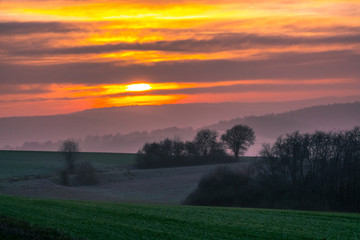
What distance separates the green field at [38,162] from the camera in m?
88.8

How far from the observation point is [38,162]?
349 ft

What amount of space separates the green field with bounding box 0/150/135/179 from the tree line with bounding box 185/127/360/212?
3742cm

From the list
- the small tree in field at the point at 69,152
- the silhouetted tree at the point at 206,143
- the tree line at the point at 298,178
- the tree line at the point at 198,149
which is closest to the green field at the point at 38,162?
the small tree in field at the point at 69,152

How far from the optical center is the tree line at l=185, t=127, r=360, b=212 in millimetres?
58750

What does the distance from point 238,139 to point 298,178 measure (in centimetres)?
5153

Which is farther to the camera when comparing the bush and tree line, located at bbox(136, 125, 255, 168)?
tree line, located at bbox(136, 125, 255, 168)

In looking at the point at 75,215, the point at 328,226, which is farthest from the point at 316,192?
the point at 75,215

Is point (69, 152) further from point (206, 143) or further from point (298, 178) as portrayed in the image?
point (298, 178)

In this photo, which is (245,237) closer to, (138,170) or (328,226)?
(328,226)

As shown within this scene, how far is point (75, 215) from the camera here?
98.1 ft

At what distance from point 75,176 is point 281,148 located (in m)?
36.3

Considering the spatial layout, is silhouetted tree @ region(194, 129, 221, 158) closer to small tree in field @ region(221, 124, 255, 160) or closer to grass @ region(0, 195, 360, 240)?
small tree in field @ region(221, 124, 255, 160)

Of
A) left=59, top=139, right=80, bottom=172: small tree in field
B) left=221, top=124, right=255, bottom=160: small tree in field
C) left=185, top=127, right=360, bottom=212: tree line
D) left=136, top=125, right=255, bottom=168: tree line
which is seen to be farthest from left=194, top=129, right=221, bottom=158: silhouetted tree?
left=185, top=127, right=360, bottom=212: tree line

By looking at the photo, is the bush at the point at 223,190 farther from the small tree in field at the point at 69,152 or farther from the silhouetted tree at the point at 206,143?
the silhouetted tree at the point at 206,143
